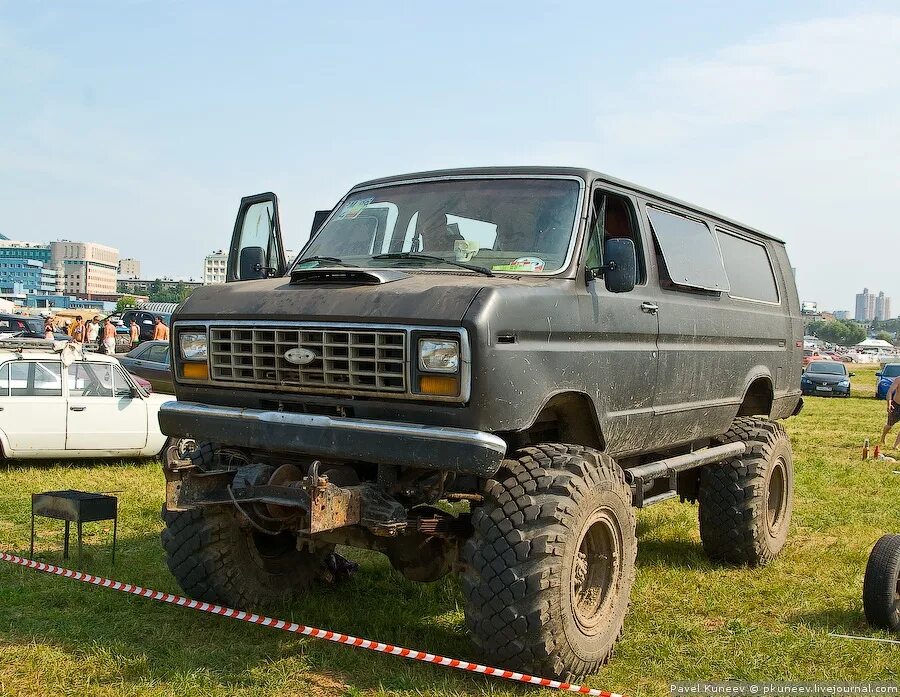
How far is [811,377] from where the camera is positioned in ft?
115

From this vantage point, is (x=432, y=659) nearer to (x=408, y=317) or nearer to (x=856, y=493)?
(x=408, y=317)

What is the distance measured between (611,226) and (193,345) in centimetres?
270

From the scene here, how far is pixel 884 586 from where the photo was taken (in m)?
5.83

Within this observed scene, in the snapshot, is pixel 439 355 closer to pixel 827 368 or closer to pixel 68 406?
pixel 68 406

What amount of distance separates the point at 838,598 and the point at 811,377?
98.9 feet

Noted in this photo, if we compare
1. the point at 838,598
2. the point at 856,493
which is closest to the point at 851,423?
the point at 856,493

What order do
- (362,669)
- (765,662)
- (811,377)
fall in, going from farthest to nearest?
(811,377)
(765,662)
(362,669)

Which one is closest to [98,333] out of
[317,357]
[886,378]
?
[317,357]

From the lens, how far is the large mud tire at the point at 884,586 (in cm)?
580

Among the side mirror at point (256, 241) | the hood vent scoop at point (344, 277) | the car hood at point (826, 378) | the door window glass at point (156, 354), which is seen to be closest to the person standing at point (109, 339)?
the door window glass at point (156, 354)

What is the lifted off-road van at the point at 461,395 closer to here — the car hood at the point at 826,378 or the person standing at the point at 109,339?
the person standing at the point at 109,339

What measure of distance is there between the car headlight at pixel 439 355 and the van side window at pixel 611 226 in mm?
1406

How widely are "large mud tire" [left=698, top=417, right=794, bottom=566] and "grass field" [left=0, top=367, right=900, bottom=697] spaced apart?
0.55 ft

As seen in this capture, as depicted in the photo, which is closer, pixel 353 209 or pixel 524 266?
pixel 524 266
